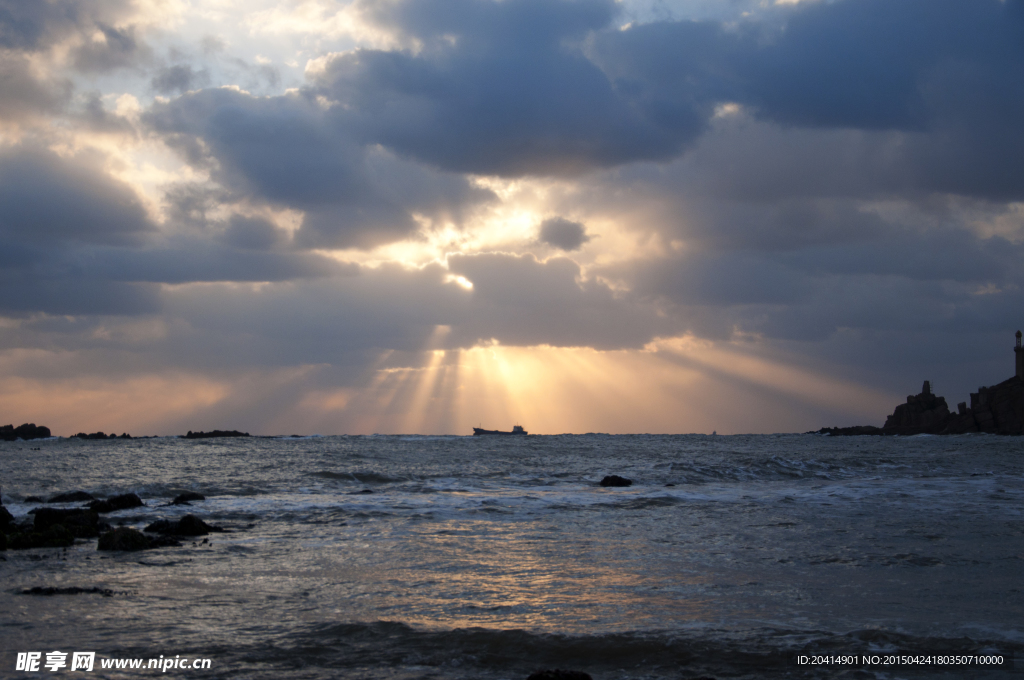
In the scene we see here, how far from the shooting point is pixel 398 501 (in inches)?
1035

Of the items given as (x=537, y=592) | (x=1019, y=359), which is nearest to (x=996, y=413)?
(x=1019, y=359)

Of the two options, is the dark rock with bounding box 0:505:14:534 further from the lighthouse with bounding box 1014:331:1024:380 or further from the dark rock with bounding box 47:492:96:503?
the lighthouse with bounding box 1014:331:1024:380

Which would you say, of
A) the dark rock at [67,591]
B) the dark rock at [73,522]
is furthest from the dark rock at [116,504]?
the dark rock at [67,591]

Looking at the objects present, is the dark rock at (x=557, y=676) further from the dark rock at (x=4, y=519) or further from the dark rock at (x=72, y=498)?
the dark rock at (x=72, y=498)

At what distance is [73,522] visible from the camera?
59.8 feet

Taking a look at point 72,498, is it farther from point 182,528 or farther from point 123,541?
point 123,541

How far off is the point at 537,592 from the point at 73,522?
46.5 feet

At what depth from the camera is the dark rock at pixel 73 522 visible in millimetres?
17453

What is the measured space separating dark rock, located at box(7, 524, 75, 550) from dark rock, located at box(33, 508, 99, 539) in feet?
2.19

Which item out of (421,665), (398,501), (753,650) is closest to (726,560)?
(753,650)

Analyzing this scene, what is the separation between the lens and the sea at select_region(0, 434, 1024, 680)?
8.30m

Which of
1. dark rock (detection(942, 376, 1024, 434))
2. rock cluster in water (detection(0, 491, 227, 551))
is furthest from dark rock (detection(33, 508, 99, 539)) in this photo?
dark rock (detection(942, 376, 1024, 434))

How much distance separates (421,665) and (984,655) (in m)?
7.16

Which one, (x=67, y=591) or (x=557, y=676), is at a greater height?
(x=557, y=676)
